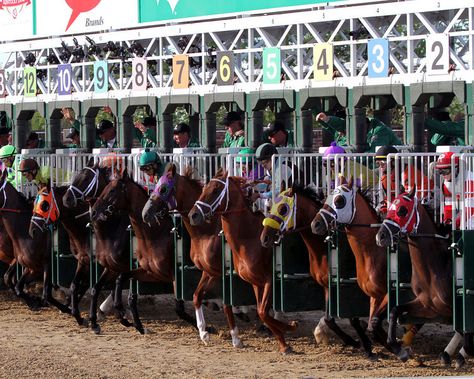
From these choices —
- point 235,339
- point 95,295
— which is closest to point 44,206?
point 95,295

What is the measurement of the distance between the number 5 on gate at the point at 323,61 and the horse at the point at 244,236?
12.2 ft

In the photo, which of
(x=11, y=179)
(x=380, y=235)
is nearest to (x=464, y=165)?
(x=380, y=235)

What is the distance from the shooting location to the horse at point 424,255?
1133cm

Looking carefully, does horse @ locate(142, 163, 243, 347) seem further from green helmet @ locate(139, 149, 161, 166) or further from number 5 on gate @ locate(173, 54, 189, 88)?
number 5 on gate @ locate(173, 54, 189, 88)

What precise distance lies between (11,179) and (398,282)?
24.3 feet

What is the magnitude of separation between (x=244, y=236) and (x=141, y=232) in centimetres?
165

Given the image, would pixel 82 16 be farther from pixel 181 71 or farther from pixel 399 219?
pixel 399 219

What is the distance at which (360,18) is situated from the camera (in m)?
16.3

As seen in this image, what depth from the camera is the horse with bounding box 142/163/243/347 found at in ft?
44.0

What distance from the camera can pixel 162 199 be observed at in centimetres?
1339

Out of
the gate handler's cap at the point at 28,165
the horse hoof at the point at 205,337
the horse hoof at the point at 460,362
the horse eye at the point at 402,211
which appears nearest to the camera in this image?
the horse eye at the point at 402,211

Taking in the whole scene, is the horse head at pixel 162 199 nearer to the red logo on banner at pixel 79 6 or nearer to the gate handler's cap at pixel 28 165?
the gate handler's cap at pixel 28 165

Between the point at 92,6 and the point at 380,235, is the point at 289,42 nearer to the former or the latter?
the point at 92,6

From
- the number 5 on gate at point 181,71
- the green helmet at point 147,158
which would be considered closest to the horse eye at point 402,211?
the green helmet at point 147,158
